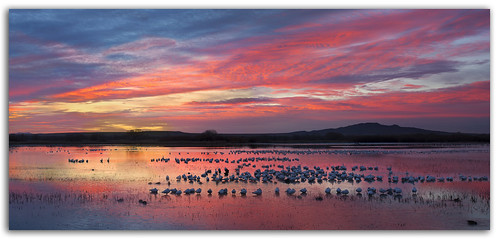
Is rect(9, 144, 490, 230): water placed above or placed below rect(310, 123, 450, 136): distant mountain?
below

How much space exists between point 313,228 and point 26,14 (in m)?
8.12

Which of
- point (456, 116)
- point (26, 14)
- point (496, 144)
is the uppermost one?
point (26, 14)

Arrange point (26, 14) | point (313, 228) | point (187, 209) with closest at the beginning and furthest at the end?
point (313, 228) < point (26, 14) < point (187, 209)

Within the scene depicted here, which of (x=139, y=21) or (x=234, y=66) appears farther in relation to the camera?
(x=234, y=66)

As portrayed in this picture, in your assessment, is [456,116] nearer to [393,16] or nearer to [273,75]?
[393,16]

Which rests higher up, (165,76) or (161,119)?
(165,76)

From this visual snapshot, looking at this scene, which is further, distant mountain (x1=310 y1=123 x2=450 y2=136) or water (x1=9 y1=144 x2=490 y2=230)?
distant mountain (x1=310 y1=123 x2=450 y2=136)

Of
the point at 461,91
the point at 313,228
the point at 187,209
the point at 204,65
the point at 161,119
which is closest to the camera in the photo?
the point at 313,228

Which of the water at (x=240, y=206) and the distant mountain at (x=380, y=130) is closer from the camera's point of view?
the water at (x=240, y=206)

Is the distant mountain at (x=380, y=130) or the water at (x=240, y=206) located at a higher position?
the distant mountain at (x=380, y=130)

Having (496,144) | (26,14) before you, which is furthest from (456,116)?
(26,14)

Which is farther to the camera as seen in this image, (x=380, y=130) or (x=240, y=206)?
(x=380, y=130)

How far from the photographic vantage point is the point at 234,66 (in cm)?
1304

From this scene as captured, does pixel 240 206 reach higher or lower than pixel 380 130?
lower
